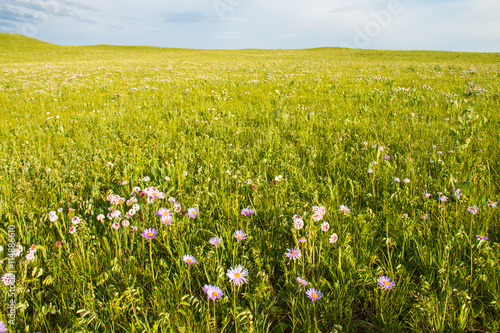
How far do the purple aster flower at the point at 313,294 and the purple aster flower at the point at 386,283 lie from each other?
45 cm

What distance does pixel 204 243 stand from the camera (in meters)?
2.25

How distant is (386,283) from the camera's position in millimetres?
1893

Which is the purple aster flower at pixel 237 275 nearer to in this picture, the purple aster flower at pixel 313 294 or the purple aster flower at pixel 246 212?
the purple aster flower at pixel 313 294

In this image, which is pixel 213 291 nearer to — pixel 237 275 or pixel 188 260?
pixel 237 275

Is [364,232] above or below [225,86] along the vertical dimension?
below

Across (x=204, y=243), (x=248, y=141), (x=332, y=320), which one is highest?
(x=248, y=141)

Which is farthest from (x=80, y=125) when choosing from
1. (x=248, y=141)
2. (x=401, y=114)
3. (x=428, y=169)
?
(x=401, y=114)

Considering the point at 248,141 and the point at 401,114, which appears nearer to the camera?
the point at 248,141

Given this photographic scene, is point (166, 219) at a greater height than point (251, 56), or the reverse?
point (251, 56)

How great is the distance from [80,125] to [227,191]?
437cm

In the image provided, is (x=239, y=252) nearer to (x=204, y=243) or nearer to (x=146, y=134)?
(x=204, y=243)

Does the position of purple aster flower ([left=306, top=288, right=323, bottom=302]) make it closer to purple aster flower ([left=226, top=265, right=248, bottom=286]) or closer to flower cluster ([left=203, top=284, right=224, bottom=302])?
purple aster flower ([left=226, top=265, right=248, bottom=286])

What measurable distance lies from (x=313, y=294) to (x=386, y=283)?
55 centimetres

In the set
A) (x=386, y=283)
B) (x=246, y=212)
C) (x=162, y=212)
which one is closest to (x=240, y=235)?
(x=246, y=212)
